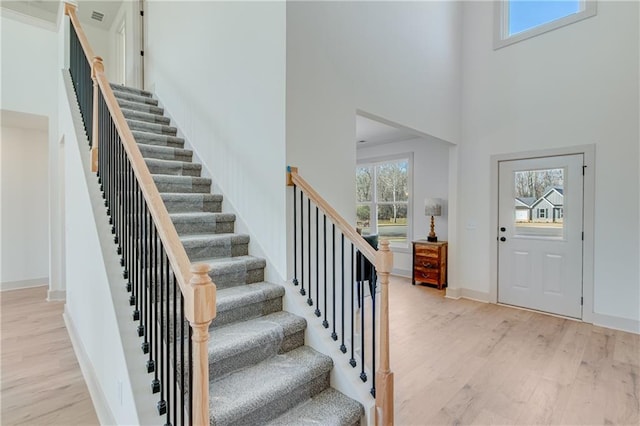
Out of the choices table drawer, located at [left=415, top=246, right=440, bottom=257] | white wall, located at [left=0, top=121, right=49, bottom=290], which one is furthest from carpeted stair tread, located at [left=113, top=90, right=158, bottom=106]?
table drawer, located at [left=415, top=246, right=440, bottom=257]

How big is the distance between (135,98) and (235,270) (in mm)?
3336

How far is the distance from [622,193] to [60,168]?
7.14 m

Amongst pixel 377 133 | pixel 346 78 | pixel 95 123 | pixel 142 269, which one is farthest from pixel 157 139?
pixel 377 133

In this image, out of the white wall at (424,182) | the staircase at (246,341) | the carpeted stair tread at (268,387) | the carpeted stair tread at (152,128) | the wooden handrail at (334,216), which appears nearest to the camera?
the carpeted stair tread at (268,387)

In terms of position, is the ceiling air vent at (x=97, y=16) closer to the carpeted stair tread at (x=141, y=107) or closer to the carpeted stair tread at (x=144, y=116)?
the carpeted stair tread at (x=141, y=107)

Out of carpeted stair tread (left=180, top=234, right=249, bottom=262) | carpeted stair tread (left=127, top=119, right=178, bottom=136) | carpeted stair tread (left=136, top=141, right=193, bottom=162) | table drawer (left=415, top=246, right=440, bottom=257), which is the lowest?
table drawer (left=415, top=246, right=440, bottom=257)

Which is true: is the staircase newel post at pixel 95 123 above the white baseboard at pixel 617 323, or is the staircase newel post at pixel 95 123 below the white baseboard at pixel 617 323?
above

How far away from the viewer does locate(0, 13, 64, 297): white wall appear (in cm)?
456

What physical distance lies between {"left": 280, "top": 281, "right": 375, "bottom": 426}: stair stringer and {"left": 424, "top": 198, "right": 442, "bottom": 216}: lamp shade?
11.8 ft

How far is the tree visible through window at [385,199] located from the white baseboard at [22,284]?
5867mm

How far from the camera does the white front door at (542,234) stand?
12.7ft

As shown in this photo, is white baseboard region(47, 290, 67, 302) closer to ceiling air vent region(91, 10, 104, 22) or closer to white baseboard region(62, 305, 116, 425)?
white baseboard region(62, 305, 116, 425)

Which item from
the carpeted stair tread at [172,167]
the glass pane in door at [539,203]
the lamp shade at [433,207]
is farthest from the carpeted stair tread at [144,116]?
the glass pane in door at [539,203]

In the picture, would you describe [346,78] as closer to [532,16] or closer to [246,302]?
[246,302]
